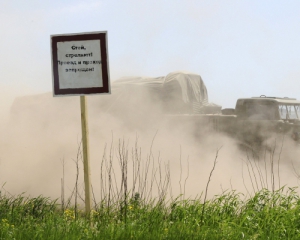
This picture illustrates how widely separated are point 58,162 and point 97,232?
28.9 ft

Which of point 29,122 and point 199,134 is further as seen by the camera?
point 29,122

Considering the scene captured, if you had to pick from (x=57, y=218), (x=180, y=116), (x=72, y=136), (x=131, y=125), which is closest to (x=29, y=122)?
(x=72, y=136)

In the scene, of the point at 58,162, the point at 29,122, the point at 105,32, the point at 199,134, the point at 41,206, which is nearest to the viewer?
the point at 105,32

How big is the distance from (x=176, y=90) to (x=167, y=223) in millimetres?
10074

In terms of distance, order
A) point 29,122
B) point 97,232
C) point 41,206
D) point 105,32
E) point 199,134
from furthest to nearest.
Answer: point 29,122
point 199,134
point 41,206
point 105,32
point 97,232

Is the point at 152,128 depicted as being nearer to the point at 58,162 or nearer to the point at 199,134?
the point at 199,134

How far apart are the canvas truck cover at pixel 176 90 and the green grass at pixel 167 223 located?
8530mm

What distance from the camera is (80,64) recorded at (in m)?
6.73

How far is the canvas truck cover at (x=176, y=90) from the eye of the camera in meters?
16.7

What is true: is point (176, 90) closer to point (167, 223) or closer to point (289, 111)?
point (289, 111)

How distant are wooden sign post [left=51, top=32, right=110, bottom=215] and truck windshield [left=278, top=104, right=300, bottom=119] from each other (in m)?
9.76

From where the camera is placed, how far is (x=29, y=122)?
680 inches

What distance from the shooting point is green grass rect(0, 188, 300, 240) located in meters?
6.09

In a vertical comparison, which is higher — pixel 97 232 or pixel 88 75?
pixel 88 75
